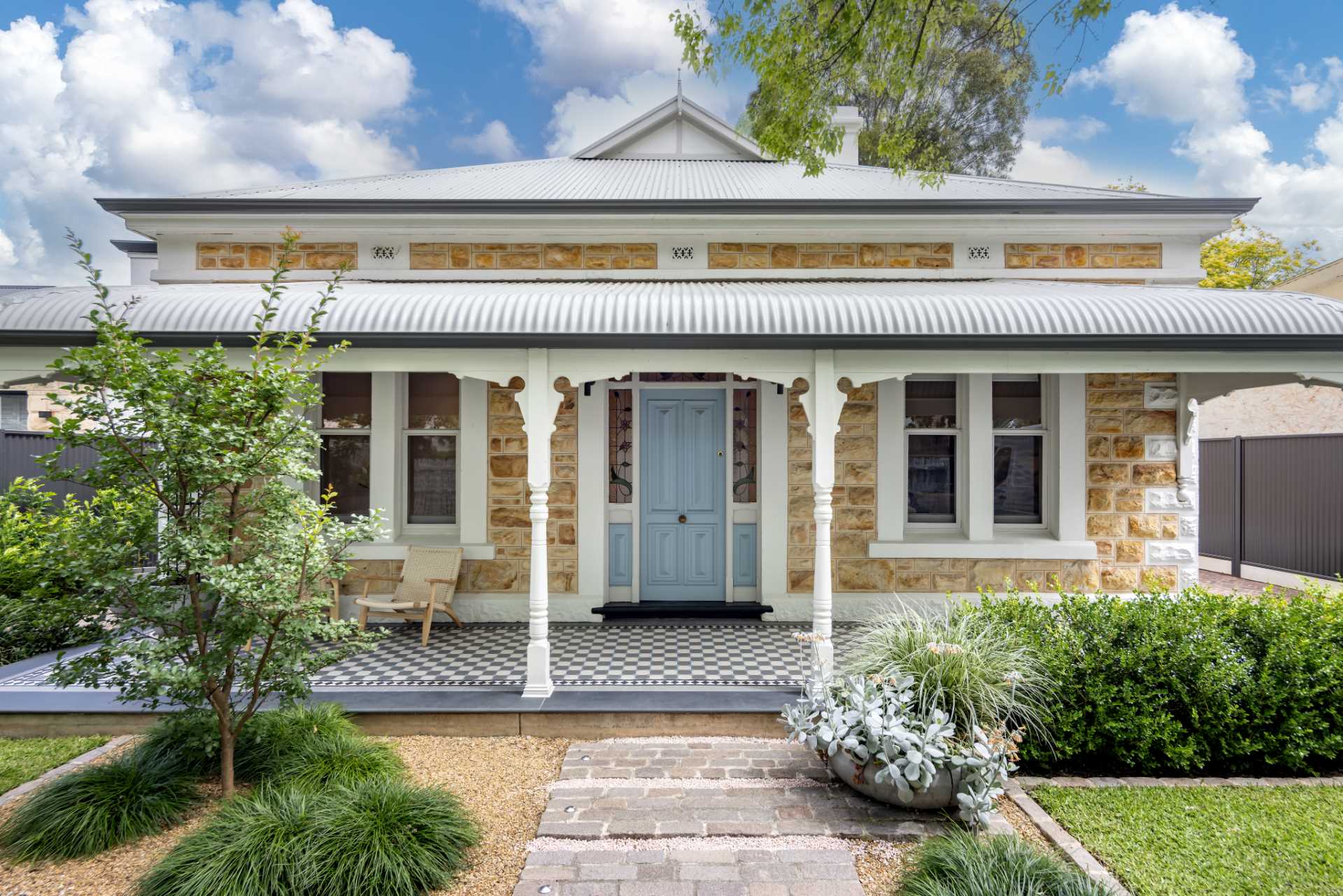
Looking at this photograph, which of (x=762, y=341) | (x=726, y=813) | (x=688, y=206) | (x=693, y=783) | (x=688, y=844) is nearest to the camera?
(x=688, y=844)

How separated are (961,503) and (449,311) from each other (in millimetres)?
5495

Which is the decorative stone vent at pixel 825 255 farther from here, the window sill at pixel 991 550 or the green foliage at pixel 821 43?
the window sill at pixel 991 550

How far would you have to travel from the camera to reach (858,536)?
7207 mm

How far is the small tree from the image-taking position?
3459 mm

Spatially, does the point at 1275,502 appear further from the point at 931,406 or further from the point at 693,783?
the point at 693,783

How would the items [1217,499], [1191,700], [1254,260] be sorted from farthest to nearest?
[1254,260], [1217,499], [1191,700]

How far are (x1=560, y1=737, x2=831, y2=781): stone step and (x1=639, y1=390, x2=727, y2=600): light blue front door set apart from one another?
2.85 m

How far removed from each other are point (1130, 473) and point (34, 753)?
943cm

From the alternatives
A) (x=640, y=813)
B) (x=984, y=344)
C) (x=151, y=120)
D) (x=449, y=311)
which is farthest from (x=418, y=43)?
(x=640, y=813)


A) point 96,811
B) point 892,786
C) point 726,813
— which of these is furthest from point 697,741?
point 96,811

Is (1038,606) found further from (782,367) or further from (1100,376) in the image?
(1100,376)

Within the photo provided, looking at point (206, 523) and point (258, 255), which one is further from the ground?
point (258, 255)

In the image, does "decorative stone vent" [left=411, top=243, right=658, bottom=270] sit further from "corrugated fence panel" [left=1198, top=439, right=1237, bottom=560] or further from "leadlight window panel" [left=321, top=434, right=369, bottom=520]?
"corrugated fence panel" [left=1198, top=439, right=1237, bottom=560]

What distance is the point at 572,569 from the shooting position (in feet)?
23.8
